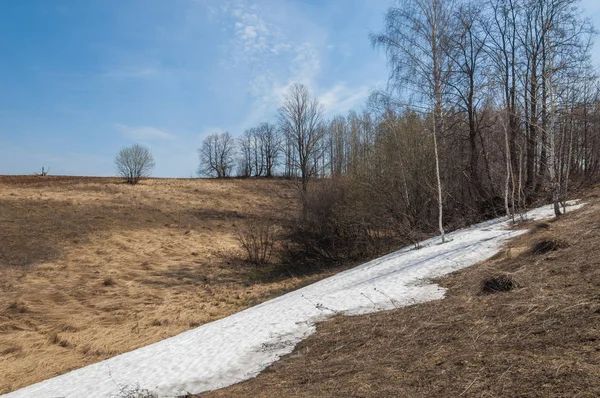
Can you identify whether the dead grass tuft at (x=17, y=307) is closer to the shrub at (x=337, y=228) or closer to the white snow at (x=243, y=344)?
the white snow at (x=243, y=344)

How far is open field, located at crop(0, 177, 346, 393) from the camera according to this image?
377 inches

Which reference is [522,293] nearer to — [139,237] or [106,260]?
[106,260]

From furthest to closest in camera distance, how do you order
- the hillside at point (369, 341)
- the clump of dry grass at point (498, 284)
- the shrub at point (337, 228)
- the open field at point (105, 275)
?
the shrub at point (337, 228), the open field at point (105, 275), the clump of dry grass at point (498, 284), the hillside at point (369, 341)

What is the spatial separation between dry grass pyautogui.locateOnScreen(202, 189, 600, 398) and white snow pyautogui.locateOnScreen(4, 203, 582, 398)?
0.50 m

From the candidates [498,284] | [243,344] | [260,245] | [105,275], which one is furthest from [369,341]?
[260,245]

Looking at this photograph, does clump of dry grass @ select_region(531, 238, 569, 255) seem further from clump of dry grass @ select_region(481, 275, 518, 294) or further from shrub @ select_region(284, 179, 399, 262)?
shrub @ select_region(284, 179, 399, 262)

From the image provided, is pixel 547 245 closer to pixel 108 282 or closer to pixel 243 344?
pixel 243 344

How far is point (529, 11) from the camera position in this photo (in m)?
16.6

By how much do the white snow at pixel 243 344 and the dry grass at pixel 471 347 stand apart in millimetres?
501

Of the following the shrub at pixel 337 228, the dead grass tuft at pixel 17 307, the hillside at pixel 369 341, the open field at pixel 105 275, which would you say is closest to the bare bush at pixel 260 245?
the open field at pixel 105 275

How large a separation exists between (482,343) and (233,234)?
22789 mm

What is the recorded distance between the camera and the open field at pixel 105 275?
9570mm

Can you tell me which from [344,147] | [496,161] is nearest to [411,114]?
[496,161]

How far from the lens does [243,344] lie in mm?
6105
